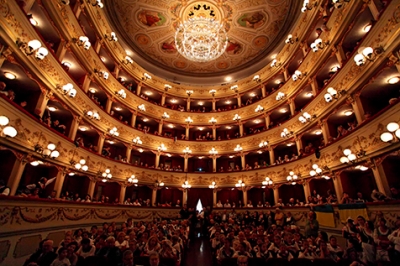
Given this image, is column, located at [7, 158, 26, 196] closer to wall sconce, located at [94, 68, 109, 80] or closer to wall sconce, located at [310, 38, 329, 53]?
wall sconce, located at [94, 68, 109, 80]

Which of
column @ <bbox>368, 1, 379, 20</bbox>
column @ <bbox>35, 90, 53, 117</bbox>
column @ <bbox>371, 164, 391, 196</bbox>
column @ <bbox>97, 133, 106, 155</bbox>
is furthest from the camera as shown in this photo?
column @ <bbox>97, 133, 106, 155</bbox>

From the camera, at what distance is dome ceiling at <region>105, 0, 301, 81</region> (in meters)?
17.2

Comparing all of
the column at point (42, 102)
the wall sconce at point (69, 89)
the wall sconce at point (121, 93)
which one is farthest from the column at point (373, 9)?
the wall sconce at point (121, 93)

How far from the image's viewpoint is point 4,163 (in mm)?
7934

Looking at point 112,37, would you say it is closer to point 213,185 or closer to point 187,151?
point 187,151

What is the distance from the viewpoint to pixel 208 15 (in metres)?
18.4

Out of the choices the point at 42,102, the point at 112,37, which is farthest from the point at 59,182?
the point at 112,37

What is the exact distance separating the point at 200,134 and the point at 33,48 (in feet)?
60.5

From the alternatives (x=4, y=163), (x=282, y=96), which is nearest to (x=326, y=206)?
(x=282, y=96)

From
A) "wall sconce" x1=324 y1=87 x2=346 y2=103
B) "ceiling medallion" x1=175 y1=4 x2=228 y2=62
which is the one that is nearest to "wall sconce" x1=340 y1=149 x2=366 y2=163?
"wall sconce" x1=324 y1=87 x2=346 y2=103

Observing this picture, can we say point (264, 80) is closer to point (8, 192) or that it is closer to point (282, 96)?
point (282, 96)

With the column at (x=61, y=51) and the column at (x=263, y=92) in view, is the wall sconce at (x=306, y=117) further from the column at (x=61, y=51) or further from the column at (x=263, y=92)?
the column at (x=61, y=51)

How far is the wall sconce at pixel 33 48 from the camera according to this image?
7113 mm

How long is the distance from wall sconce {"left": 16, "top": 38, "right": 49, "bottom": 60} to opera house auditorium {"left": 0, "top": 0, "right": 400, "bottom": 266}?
2.6 inches
